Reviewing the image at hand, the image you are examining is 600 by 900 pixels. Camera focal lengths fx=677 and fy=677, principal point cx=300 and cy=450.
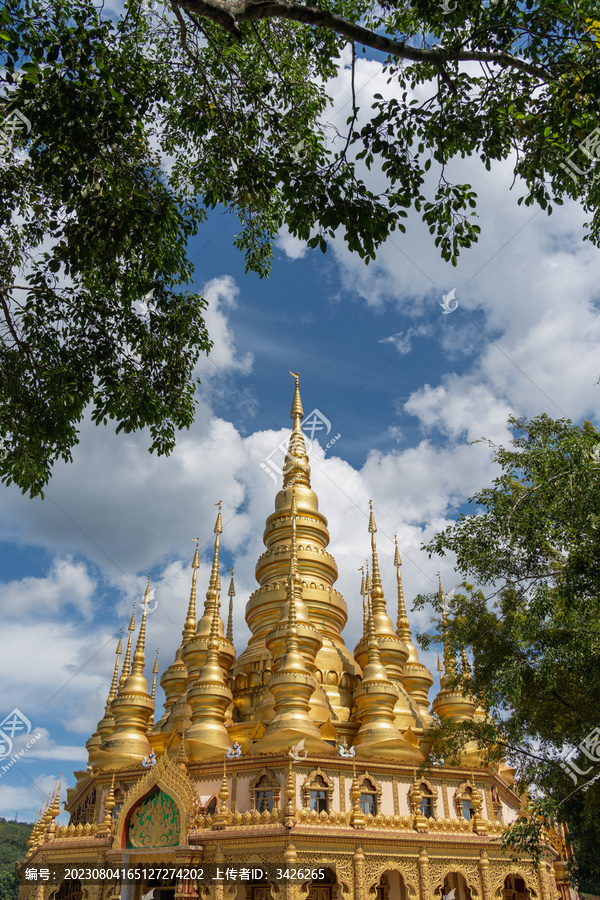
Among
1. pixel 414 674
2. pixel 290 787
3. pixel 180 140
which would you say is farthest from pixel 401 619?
pixel 180 140

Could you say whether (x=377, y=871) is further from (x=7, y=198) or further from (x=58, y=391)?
(x=7, y=198)

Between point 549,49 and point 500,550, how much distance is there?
8.51 meters

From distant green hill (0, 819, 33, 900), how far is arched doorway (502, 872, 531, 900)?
74.3 ft

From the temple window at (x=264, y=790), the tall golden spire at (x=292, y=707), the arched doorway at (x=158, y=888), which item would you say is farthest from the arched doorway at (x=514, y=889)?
the arched doorway at (x=158, y=888)

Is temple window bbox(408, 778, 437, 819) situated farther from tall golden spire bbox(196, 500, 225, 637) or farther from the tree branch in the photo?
the tree branch

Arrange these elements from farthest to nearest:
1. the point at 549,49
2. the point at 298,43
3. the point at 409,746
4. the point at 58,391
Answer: the point at 409,746 < the point at 298,43 < the point at 58,391 < the point at 549,49

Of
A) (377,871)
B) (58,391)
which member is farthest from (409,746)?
(58,391)

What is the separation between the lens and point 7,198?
10820 millimetres

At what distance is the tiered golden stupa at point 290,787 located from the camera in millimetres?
16938

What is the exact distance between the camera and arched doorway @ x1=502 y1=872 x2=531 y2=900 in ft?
73.6

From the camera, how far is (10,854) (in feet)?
294

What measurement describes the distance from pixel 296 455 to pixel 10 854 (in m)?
84.7

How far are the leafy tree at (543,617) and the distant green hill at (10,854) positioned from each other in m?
28.2

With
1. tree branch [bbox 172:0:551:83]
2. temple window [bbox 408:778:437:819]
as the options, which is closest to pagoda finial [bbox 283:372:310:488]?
temple window [bbox 408:778:437:819]
